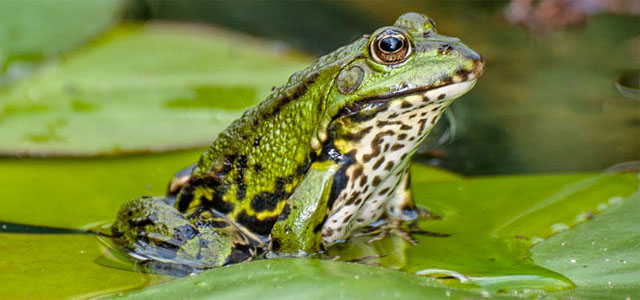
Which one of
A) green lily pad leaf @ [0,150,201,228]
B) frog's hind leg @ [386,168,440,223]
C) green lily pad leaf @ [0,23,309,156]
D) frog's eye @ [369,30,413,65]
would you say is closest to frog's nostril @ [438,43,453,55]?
frog's eye @ [369,30,413,65]

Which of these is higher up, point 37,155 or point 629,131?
point 629,131

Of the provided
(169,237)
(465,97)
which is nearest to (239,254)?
(169,237)

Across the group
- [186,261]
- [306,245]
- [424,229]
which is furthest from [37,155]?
[424,229]

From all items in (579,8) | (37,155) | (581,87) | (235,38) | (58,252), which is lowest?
(58,252)

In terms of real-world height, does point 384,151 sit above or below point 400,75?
below

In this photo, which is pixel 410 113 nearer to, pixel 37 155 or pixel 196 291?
pixel 196 291

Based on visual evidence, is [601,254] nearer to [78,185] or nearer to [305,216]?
[305,216]
